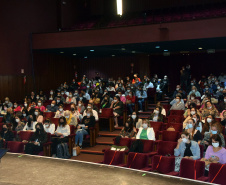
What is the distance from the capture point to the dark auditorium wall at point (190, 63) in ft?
62.1

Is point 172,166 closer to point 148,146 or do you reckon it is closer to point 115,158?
point 115,158

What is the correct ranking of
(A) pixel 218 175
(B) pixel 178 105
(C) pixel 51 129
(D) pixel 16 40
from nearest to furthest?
(A) pixel 218 175 → (C) pixel 51 129 → (B) pixel 178 105 → (D) pixel 16 40

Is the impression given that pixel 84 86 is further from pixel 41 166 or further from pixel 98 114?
pixel 41 166

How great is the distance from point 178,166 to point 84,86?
10.6 m

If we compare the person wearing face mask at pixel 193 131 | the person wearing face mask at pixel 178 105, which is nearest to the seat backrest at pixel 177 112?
the person wearing face mask at pixel 178 105

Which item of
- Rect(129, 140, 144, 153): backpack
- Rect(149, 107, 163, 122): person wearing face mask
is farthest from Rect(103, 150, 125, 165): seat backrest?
Rect(149, 107, 163, 122): person wearing face mask


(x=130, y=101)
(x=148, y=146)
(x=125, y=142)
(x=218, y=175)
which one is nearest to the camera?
(x=218, y=175)

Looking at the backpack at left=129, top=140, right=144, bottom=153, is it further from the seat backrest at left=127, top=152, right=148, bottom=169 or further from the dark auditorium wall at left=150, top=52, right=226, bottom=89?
the dark auditorium wall at left=150, top=52, right=226, bottom=89

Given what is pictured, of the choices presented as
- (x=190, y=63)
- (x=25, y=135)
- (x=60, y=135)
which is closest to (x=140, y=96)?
(x=60, y=135)

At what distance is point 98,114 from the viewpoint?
11.2 meters

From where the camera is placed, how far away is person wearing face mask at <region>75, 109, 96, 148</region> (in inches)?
368

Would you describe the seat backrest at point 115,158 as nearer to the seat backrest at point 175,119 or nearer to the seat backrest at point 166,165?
the seat backrest at point 166,165

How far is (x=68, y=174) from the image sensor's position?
5195 millimetres

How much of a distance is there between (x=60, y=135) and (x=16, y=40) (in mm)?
6941
